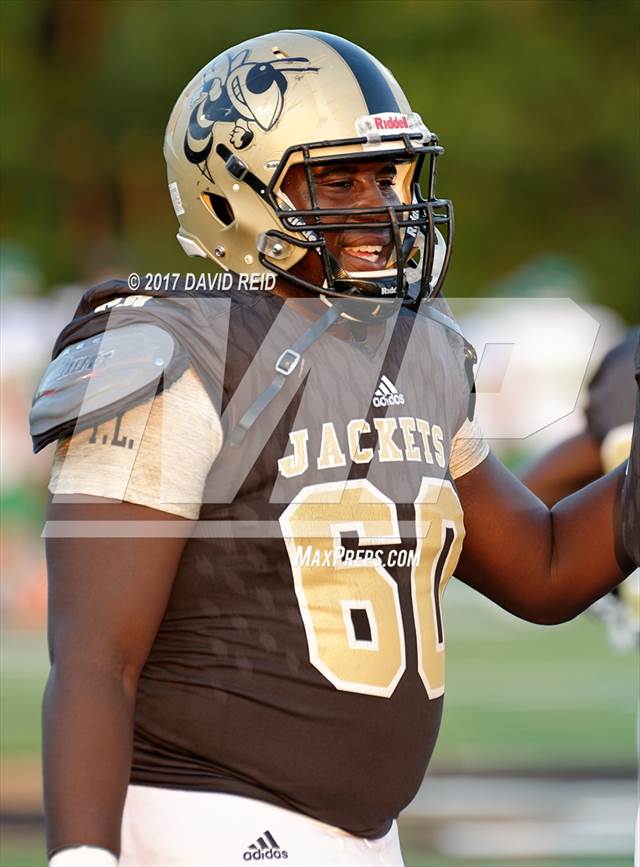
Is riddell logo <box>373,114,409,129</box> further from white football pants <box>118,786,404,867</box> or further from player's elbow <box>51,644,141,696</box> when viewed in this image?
white football pants <box>118,786,404,867</box>

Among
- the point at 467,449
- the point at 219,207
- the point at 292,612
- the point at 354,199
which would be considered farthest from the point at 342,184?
the point at 292,612

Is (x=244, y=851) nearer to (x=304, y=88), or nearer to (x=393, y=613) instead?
(x=393, y=613)

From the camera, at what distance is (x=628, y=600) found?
5039mm

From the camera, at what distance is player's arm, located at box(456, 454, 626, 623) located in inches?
110

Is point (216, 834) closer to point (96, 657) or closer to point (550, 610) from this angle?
point (96, 657)

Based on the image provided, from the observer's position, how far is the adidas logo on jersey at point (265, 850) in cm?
233

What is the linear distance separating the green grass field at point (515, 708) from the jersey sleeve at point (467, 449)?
3110 mm

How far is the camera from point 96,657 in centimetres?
221

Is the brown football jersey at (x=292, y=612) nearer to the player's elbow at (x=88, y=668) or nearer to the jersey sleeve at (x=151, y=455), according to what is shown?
the jersey sleeve at (x=151, y=455)

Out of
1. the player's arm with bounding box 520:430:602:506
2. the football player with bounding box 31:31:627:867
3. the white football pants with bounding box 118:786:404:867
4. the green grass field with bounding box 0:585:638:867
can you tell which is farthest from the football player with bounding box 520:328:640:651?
the white football pants with bounding box 118:786:404:867

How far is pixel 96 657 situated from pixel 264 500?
341mm

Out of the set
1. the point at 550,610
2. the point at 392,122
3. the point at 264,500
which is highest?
the point at 392,122

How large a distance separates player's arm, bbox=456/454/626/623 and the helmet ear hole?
592 millimetres

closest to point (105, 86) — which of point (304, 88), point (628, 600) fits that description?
point (628, 600)
